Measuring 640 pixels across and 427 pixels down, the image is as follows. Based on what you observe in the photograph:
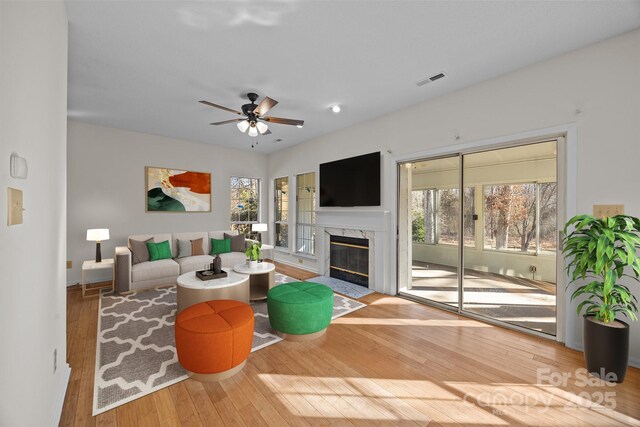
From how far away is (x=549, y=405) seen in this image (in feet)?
6.14


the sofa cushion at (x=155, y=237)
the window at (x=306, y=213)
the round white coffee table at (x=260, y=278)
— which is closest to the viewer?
the round white coffee table at (x=260, y=278)

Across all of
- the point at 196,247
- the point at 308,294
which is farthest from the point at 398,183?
the point at 196,247

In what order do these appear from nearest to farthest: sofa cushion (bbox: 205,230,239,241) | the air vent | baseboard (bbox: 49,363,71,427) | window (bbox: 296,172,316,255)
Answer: baseboard (bbox: 49,363,71,427)
the air vent
sofa cushion (bbox: 205,230,239,241)
window (bbox: 296,172,316,255)

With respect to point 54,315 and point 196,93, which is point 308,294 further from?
point 196,93

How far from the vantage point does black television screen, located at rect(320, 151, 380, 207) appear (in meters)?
4.41

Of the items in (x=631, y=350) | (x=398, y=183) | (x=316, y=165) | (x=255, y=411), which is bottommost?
(x=255, y=411)

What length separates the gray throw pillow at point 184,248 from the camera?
5059 mm

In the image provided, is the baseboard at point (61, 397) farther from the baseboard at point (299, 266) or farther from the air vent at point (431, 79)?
the air vent at point (431, 79)

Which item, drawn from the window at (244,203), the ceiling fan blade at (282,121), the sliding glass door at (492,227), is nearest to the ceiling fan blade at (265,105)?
the ceiling fan blade at (282,121)

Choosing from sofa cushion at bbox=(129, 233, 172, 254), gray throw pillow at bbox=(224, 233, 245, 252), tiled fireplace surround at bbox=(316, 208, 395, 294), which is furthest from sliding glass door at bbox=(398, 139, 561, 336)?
sofa cushion at bbox=(129, 233, 172, 254)

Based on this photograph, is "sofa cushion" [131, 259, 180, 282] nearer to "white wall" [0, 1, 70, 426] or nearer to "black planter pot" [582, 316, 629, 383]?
"white wall" [0, 1, 70, 426]

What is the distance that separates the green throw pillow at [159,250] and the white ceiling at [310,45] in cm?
235

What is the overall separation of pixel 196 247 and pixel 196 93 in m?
3.01

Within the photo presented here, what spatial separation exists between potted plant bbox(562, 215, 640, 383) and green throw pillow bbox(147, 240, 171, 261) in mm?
5629
